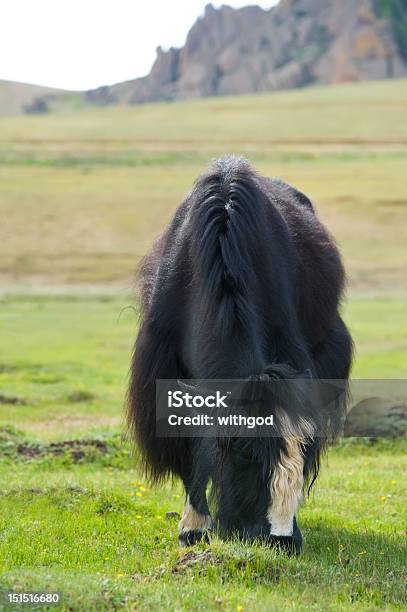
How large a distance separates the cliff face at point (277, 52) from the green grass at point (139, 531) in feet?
420

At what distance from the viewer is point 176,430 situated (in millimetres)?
6176

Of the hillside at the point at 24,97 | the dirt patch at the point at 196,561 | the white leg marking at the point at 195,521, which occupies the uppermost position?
the hillside at the point at 24,97

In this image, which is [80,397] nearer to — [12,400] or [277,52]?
[12,400]

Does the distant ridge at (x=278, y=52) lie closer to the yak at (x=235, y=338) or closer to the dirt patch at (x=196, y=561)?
the yak at (x=235, y=338)

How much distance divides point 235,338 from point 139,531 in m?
1.99

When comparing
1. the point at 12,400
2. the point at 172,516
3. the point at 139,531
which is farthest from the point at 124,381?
the point at 139,531

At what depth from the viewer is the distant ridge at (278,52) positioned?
445 feet

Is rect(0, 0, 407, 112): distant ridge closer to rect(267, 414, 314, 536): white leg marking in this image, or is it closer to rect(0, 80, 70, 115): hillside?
rect(0, 80, 70, 115): hillside

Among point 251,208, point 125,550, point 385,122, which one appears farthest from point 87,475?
point 385,122

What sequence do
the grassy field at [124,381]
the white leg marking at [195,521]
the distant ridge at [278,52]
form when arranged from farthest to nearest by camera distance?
1. the distant ridge at [278,52]
2. the white leg marking at [195,521]
3. the grassy field at [124,381]

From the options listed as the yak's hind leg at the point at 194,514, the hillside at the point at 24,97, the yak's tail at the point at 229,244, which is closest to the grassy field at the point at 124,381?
the yak's hind leg at the point at 194,514

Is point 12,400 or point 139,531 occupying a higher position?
point 139,531

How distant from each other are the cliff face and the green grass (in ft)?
420

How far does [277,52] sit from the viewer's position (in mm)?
143125
